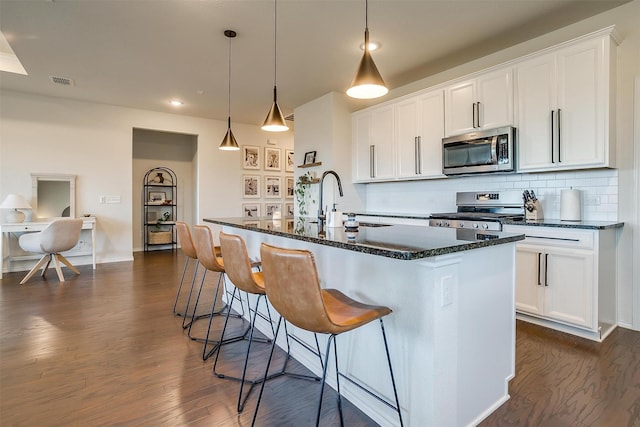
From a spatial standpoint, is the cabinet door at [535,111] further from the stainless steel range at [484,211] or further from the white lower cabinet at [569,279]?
the white lower cabinet at [569,279]

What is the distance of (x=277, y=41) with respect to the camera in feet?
11.5

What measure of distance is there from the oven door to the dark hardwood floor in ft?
5.37

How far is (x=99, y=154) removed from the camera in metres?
5.80

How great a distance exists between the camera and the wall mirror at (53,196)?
530 cm

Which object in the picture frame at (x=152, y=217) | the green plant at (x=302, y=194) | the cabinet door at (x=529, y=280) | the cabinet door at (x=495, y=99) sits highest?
the cabinet door at (x=495, y=99)

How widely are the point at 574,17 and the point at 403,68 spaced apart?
1774 mm

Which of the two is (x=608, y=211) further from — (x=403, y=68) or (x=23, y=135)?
(x=23, y=135)

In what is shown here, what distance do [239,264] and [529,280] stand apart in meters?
2.60

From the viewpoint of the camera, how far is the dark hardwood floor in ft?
5.57

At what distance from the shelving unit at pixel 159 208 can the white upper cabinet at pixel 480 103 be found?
20.0ft

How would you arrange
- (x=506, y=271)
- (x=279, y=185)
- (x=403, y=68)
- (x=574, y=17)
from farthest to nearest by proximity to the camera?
1. (x=279, y=185)
2. (x=403, y=68)
3. (x=574, y=17)
4. (x=506, y=271)

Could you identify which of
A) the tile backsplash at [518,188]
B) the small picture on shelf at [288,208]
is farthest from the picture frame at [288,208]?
the tile backsplash at [518,188]

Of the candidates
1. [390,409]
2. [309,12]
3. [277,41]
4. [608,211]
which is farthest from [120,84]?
[608,211]

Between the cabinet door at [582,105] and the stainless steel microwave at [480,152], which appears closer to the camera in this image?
the cabinet door at [582,105]
